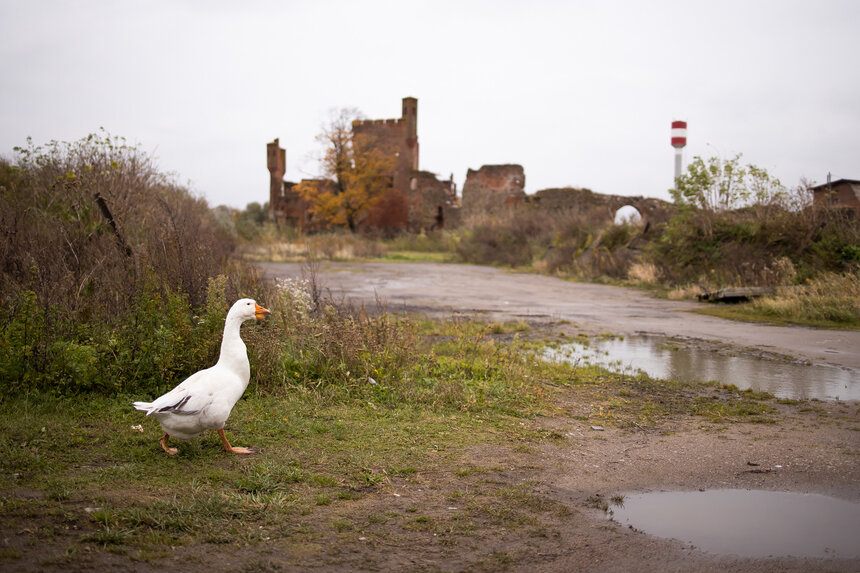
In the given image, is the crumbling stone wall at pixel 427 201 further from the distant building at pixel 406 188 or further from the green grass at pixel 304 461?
the green grass at pixel 304 461

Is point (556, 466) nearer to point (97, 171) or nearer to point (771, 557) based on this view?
point (771, 557)

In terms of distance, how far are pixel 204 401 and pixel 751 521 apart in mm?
4030

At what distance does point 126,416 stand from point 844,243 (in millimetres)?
19697

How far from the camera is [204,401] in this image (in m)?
5.10

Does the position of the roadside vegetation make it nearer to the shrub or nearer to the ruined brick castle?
the shrub

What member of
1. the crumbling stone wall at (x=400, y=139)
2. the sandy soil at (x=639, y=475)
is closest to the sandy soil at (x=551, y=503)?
the sandy soil at (x=639, y=475)

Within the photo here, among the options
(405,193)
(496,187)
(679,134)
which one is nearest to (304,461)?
(679,134)

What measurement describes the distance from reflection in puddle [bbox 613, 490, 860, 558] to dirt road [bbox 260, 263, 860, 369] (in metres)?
5.95

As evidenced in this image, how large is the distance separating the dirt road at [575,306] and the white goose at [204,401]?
458 centimetres

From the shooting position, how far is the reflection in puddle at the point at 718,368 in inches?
346

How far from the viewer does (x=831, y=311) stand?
1460cm

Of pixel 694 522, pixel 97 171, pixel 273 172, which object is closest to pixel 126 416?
pixel 694 522

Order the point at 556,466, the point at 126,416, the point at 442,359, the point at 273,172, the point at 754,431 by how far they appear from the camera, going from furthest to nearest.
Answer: the point at 273,172
the point at 442,359
the point at 754,431
the point at 126,416
the point at 556,466

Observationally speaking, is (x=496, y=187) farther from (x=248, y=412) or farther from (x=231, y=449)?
(x=231, y=449)
